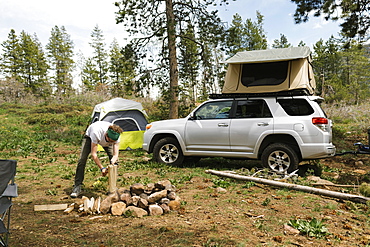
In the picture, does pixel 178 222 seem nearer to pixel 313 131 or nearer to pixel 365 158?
pixel 313 131

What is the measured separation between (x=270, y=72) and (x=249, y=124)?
70.4 inches

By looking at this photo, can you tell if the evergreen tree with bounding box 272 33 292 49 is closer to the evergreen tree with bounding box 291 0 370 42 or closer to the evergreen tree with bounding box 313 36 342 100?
the evergreen tree with bounding box 313 36 342 100

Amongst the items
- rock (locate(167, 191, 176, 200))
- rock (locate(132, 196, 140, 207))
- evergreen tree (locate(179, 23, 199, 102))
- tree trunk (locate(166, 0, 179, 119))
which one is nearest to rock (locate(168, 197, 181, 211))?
rock (locate(167, 191, 176, 200))

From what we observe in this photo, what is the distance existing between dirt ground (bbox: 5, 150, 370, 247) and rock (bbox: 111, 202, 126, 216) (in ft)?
0.31

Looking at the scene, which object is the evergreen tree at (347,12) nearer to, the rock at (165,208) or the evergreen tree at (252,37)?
the rock at (165,208)

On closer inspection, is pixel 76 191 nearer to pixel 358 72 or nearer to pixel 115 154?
pixel 115 154

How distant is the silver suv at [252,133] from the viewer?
21.3 feet

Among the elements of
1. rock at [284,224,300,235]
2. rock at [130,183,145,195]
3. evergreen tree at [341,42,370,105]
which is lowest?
rock at [284,224,300,235]

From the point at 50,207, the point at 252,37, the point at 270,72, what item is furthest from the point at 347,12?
the point at 252,37

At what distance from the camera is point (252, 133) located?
23.1 ft

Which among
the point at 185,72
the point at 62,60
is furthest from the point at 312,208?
the point at 62,60

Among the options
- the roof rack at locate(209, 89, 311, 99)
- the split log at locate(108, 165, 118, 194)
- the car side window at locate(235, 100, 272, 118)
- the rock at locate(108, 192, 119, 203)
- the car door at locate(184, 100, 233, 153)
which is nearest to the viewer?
the rock at locate(108, 192, 119, 203)

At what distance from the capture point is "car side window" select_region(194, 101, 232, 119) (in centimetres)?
758

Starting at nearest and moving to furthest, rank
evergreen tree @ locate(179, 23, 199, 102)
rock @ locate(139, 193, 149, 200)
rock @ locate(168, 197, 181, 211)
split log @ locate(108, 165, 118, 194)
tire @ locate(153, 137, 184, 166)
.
Result: rock @ locate(168, 197, 181, 211) < rock @ locate(139, 193, 149, 200) < split log @ locate(108, 165, 118, 194) < tire @ locate(153, 137, 184, 166) < evergreen tree @ locate(179, 23, 199, 102)
